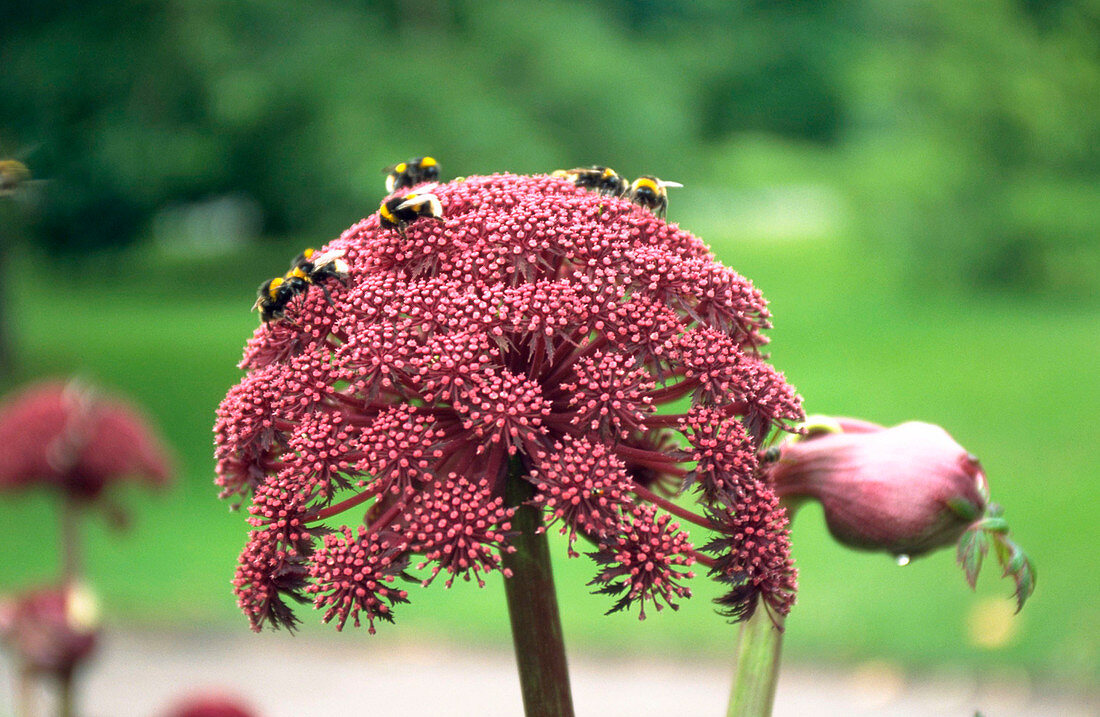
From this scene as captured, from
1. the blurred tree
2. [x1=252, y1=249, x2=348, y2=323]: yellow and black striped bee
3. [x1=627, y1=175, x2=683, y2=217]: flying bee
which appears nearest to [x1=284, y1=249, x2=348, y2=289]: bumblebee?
[x1=252, y1=249, x2=348, y2=323]: yellow and black striped bee

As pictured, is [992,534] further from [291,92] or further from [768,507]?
[291,92]

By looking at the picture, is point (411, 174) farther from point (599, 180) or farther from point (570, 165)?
point (570, 165)

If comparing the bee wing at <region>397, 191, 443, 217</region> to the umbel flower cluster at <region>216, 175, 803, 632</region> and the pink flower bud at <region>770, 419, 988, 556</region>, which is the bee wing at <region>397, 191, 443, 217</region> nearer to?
the umbel flower cluster at <region>216, 175, 803, 632</region>

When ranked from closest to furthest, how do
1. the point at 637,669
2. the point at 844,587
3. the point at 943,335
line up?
the point at 637,669, the point at 844,587, the point at 943,335

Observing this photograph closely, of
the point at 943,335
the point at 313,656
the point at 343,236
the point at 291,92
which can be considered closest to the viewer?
the point at 343,236

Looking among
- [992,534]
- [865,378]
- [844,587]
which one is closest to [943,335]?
[865,378]

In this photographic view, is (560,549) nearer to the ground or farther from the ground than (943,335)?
nearer to the ground
